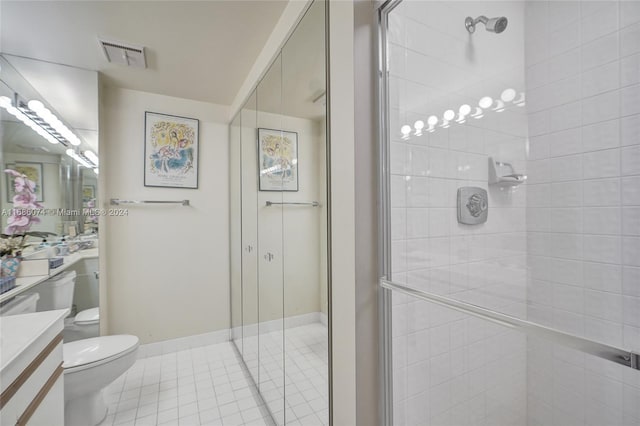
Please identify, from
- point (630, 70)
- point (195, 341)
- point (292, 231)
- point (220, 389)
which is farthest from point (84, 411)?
point (630, 70)

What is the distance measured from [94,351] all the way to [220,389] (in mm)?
844

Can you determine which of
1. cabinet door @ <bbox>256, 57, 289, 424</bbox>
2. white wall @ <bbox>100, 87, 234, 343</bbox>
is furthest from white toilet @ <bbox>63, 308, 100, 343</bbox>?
cabinet door @ <bbox>256, 57, 289, 424</bbox>

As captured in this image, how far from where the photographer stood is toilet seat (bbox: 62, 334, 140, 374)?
61.0 inches

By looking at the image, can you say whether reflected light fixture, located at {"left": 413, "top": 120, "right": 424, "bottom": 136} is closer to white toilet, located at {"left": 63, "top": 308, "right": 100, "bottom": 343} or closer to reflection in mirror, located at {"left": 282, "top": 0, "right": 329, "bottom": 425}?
reflection in mirror, located at {"left": 282, "top": 0, "right": 329, "bottom": 425}

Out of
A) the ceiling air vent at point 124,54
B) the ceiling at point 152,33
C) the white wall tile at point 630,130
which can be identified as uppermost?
the ceiling at point 152,33

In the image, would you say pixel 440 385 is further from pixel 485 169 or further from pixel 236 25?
pixel 236 25

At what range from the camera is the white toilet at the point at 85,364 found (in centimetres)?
153

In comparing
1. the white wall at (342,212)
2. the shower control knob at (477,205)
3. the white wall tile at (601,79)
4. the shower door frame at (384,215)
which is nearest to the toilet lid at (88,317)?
the white wall at (342,212)

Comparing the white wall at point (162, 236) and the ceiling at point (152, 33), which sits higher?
the ceiling at point (152, 33)

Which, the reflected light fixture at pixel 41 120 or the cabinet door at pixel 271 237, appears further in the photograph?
the reflected light fixture at pixel 41 120

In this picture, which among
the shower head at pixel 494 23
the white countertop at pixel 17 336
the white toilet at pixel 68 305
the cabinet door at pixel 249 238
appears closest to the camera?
the white countertop at pixel 17 336

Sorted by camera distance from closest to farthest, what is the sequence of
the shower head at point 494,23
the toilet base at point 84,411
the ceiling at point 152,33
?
the shower head at point 494,23
the ceiling at point 152,33
the toilet base at point 84,411

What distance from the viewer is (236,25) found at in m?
1.65

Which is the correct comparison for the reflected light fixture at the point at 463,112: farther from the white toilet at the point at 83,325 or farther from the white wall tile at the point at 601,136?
the white toilet at the point at 83,325
